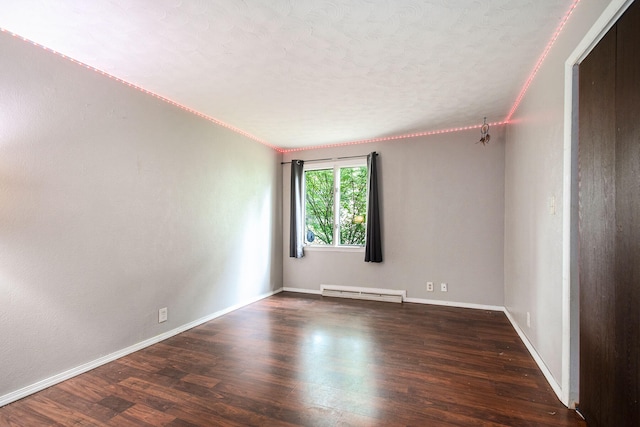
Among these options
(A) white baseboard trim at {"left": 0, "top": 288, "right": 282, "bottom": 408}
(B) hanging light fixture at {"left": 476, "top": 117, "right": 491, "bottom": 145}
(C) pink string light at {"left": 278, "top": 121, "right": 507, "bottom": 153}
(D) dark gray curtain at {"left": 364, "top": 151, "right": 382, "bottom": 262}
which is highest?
(C) pink string light at {"left": 278, "top": 121, "right": 507, "bottom": 153}

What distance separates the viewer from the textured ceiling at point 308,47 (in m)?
1.81

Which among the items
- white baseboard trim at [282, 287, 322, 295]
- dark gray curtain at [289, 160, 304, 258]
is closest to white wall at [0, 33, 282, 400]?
dark gray curtain at [289, 160, 304, 258]

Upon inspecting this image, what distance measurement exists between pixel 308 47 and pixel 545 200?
2.05 m

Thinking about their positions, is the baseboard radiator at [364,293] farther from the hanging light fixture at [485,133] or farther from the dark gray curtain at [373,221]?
the hanging light fixture at [485,133]

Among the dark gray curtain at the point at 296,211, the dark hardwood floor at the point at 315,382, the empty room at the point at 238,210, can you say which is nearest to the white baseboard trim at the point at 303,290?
the dark gray curtain at the point at 296,211

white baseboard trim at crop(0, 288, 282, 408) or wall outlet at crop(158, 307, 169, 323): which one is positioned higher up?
wall outlet at crop(158, 307, 169, 323)

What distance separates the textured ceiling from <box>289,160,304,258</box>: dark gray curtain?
1637 mm

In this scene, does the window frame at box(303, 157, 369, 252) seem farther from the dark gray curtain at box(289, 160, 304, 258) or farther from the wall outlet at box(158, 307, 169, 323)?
the wall outlet at box(158, 307, 169, 323)

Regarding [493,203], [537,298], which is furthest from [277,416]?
[493,203]

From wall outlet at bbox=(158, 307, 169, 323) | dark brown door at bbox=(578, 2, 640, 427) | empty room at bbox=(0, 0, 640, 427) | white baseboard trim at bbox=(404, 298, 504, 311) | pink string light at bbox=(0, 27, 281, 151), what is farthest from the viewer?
white baseboard trim at bbox=(404, 298, 504, 311)

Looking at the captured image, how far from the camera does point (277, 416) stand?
1.81 m

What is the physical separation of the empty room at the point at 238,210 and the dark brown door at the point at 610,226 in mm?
14

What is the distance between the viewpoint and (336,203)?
4.94m

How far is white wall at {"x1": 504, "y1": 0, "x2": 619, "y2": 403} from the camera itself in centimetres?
187
